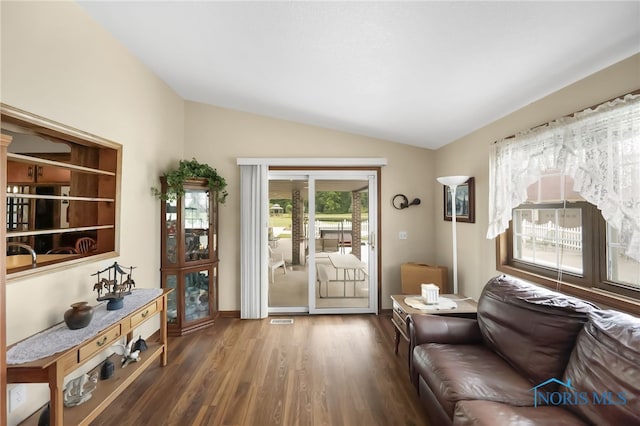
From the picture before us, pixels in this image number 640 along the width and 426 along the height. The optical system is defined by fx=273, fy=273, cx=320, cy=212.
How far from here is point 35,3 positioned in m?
1.71

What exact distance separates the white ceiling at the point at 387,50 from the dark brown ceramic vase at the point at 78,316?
2.10 metres

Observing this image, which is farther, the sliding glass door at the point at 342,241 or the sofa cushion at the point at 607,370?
the sliding glass door at the point at 342,241

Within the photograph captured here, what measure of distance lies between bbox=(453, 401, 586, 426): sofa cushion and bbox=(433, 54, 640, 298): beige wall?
62.2 inches

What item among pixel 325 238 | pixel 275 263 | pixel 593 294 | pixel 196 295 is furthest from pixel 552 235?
pixel 196 295

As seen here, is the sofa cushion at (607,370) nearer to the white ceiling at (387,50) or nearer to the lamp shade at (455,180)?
the white ceiling at (387,50)

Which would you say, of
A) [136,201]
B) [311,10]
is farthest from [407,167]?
[136,201]

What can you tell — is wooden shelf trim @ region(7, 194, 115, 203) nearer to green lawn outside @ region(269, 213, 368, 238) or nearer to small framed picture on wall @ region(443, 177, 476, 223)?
green lawn outside @ region(269, 213, 368, 238)

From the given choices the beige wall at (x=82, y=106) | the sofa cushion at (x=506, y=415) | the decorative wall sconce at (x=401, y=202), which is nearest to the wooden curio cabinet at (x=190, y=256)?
the beige wall at (x=82, y=106)

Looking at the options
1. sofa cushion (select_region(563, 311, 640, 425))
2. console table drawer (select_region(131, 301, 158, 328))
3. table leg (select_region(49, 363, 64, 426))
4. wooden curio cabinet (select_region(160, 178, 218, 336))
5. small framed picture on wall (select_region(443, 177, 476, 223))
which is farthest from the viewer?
wooden curio cabinet (select_region(160, 178, 218, 336))

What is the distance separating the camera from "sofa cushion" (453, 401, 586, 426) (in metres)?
1.28

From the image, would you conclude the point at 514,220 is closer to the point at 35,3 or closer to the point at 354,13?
the point at 354,13

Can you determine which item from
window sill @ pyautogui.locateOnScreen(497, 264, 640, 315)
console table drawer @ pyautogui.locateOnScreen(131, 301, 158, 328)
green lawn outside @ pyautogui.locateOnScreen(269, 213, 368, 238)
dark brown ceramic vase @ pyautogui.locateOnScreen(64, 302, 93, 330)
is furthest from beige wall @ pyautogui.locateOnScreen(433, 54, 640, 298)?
dark brown ceramic vase @ pyautogui.locateOnScreen(64, 302, 93, 330)

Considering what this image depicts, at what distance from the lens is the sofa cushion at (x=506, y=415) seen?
1275 millimetres

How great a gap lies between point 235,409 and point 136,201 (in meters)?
2.15
